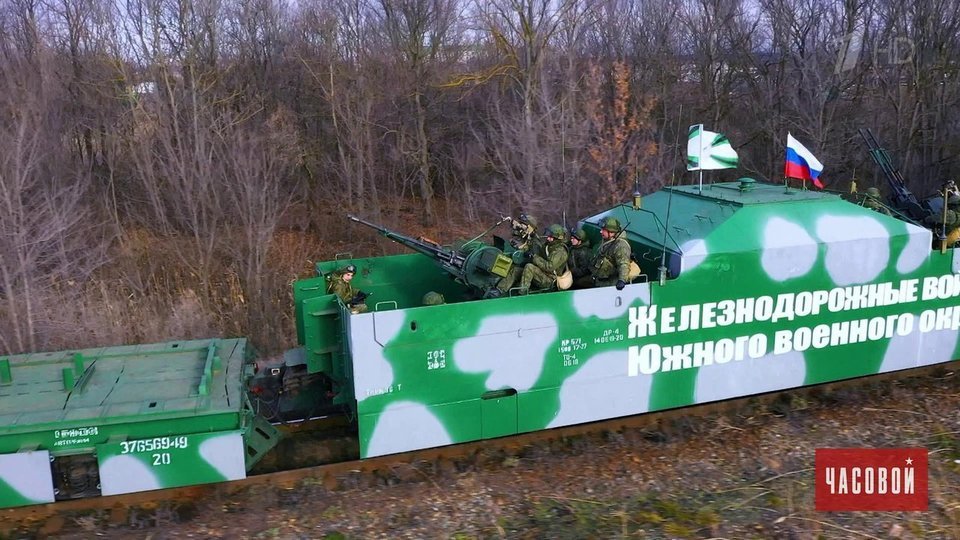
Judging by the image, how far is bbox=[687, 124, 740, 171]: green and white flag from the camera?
8883 millimetres

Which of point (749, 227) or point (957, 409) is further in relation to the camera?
point (957, 409)

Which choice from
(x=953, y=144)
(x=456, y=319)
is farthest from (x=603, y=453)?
(x=953, y=144)

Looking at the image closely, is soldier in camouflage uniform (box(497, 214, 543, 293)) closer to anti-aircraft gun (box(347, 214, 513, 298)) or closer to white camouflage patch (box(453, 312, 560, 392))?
anti-aircraft gun (box(347, 214, 513, 298))

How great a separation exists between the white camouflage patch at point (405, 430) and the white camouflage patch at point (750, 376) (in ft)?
9.05

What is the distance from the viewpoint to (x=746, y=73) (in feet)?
80.6

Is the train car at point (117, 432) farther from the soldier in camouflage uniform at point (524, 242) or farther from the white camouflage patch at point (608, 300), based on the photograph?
the white camouflage patch at point (608, 300)

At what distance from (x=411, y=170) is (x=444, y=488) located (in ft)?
57.7

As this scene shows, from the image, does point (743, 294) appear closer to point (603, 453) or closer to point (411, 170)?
point (603, 453)

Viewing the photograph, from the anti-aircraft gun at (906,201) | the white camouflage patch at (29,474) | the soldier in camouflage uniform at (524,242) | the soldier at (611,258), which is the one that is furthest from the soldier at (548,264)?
the anti-aircraft gun at (906,201)

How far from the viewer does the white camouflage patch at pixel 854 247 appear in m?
8.19

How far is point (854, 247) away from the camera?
8.24 metres

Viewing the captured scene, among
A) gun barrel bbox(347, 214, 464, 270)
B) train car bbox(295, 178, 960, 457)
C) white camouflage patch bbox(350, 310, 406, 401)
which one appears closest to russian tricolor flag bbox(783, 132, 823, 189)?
train car bbox(295, 178, 960, 457)

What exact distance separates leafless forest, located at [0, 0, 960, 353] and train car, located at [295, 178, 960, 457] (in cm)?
803

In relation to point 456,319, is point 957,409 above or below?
below
